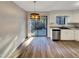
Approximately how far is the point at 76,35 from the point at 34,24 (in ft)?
13.8

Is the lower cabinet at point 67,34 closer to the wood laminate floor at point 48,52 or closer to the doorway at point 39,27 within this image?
the wood laminate floor at point 48,52

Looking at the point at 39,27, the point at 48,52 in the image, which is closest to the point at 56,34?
the point at 39,27

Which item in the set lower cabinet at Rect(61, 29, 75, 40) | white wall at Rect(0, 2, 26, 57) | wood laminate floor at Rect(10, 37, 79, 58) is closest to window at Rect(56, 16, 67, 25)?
lower cabinet at Rect(61, 29, 75, 40)

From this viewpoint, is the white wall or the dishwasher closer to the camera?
the white wall

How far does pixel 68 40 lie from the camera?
9.64 meters

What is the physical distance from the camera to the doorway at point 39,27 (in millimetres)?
11945

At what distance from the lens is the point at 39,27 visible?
39.7ft

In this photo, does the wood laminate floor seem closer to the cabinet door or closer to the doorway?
the cabinet door

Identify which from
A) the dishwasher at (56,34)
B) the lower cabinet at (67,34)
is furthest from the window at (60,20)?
the lower cabinet at (67,34)

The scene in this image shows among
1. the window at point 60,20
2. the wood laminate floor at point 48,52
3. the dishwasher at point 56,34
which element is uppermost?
the window at point 60,20

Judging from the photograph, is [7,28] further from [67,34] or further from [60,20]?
[60,20]

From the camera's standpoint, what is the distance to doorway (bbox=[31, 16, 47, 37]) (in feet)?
→ 39.2

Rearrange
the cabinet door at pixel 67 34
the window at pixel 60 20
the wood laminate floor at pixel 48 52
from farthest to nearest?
the window at pixel 60 20
the cabinet door at pixel 67 34
the wood laminate floor at pixel 48 52

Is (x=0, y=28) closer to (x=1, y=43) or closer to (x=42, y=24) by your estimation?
(x=1, y=43)
